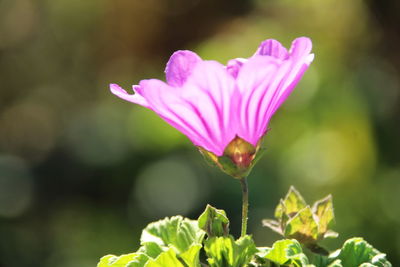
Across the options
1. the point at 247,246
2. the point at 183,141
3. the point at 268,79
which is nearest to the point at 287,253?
the point at 247,246

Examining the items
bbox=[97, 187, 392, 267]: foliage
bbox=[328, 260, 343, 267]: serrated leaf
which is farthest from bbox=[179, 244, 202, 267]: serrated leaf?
bbox=[328, 260, 343, 267]: serrated leaf

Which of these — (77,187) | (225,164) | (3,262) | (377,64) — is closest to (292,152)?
(377,64)

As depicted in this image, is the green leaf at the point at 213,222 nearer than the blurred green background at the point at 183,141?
Yes

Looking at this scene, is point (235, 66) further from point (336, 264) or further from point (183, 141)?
point (183, 141)

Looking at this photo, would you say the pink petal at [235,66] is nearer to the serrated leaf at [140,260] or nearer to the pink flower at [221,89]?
the pink flower at [221,89]

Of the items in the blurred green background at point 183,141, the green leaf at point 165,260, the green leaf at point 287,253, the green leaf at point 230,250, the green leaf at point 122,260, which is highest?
the blurred green background at point 183,141

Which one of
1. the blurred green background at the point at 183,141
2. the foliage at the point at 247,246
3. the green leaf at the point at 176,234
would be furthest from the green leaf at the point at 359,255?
the blurred green background at the point at 183,141
